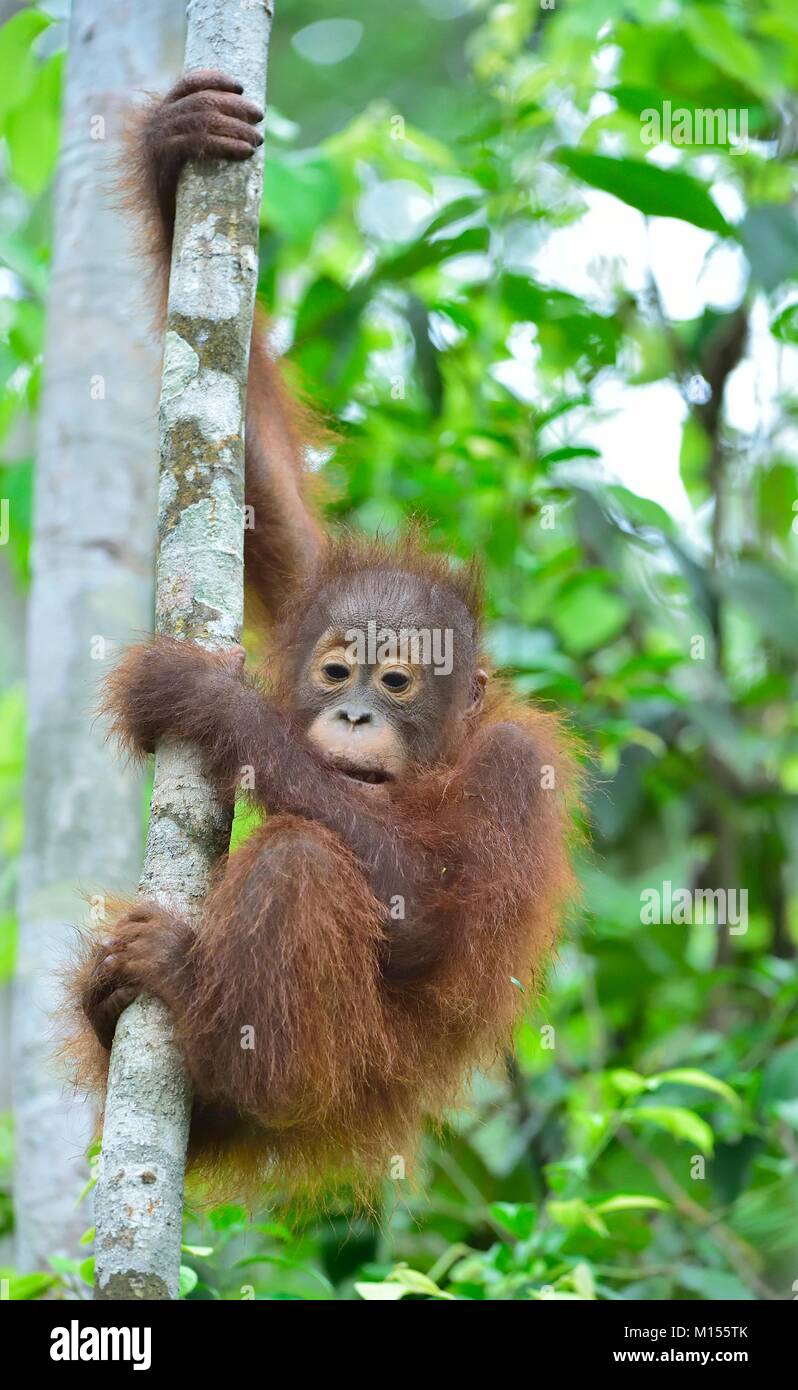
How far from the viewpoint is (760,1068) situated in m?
4.61

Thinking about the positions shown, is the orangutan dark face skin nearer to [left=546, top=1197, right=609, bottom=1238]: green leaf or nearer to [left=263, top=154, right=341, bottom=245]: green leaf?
[left=546, top=1197, right=609, bottom=1238]: green leaf

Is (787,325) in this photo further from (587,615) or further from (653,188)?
(587,615)

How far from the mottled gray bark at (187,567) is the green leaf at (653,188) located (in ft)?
5.87

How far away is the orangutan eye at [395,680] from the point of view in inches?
142

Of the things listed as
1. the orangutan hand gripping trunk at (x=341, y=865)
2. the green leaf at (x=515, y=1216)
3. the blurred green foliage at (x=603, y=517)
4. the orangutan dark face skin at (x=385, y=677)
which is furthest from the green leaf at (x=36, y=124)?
the green leaf at (x=515, y=1216)

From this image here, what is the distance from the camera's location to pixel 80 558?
438 cm

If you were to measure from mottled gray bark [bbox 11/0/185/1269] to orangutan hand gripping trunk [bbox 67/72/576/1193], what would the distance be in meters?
0.71

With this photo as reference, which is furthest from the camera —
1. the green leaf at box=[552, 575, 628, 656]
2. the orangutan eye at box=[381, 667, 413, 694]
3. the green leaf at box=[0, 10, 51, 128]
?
the green leaf at box=[552, 575, 628, 656]

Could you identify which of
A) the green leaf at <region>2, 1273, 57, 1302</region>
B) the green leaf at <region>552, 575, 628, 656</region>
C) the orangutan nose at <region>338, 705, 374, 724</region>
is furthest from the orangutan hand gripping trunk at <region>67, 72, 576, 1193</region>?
the green leaf at <region>552, 575, 628, 656</region>

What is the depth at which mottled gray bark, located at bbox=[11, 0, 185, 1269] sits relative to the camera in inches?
160

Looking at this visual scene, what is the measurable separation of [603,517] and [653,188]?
1.19m

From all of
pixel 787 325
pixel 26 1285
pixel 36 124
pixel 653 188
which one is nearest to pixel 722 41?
pixel 653 188
